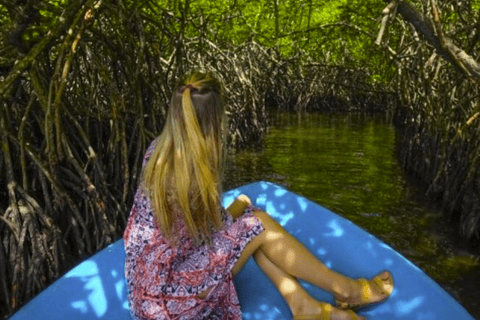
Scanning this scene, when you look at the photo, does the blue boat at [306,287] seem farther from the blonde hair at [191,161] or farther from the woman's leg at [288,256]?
the blonde hair at [191,161]

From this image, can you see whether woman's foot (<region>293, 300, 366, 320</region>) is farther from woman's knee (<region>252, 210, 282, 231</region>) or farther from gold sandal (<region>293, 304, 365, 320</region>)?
woman's knee (<region>252, 210, 282, 231</region>)

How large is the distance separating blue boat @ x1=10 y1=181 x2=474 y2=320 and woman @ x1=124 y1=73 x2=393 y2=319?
23 cm

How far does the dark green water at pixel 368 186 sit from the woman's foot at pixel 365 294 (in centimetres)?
149

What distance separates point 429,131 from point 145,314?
542 centimetres

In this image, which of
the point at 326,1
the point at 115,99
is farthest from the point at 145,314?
the point at 326,1

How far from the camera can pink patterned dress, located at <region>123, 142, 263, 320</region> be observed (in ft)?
6.93

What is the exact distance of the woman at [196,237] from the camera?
2.02m

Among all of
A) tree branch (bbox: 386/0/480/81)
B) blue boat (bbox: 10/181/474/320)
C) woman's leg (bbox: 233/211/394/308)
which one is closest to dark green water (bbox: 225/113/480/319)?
blue boat (bbox: 10/181/474/320)

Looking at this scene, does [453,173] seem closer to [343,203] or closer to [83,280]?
[343,203]

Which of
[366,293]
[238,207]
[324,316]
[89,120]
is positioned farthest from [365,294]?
[89,120]

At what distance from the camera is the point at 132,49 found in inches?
174

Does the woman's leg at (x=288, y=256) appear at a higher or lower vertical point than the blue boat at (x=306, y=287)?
higher

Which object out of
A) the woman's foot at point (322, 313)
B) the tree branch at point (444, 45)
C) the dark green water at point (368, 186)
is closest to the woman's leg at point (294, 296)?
the woman's foot at point (322, 313)

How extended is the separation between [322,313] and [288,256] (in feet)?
1.00
